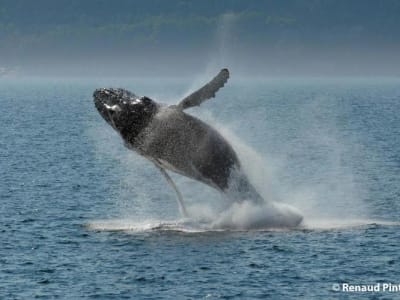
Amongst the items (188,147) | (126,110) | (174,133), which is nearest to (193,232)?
(188,147)

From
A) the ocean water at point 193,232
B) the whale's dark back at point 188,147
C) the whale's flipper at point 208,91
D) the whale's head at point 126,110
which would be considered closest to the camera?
the ocean water at point 193,232

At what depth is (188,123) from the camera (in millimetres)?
46438

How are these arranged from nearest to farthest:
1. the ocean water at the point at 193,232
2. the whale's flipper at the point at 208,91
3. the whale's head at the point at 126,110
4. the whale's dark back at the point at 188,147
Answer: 1. the ocean water at the point at 193,232
2. the whale's flipper at the point at 208,91
3. the whale's head at the point at 126,110
4. the whale's dark back at the point at 188,147

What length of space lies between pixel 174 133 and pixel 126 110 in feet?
7.08

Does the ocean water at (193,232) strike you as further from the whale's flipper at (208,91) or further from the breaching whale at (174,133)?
the whale's flipper at (208,91)

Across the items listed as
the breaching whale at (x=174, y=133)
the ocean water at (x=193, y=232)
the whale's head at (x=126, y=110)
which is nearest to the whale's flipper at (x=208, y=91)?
the breaching whale at (x=174, y=133)

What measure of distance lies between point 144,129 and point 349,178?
30.1 metres

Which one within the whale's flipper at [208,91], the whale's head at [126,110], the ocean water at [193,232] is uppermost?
the whale's flipper at [208,91]

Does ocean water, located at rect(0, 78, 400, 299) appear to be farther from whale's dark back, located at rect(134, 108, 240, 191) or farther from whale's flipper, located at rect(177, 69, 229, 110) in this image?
whale's flipper, located at rect(177, 69, 229, 110)

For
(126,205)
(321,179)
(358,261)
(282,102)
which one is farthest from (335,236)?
(282,102)

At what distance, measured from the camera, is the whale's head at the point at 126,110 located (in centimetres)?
4609

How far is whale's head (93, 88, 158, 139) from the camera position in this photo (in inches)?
1815

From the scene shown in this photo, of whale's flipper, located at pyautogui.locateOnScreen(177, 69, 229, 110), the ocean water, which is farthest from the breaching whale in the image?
the ocean water

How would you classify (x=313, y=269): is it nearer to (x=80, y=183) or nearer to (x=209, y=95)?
(x=209, y=95)
